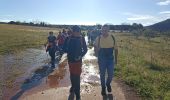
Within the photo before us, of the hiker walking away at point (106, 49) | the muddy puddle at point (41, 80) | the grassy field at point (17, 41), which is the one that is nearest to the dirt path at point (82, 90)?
the muddy puddle at point (41, 80)

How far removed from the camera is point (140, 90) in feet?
32.9

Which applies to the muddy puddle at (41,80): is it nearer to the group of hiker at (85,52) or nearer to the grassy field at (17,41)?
the group of hiker at (85,52)

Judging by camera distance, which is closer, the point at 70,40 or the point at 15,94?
the point at 70,40

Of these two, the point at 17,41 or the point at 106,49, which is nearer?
the point at 106,49

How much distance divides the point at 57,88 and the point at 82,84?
1.08 metres

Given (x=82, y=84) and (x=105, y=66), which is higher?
(x=105, y=66)

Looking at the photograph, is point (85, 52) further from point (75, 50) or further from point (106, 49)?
point (106, 49)

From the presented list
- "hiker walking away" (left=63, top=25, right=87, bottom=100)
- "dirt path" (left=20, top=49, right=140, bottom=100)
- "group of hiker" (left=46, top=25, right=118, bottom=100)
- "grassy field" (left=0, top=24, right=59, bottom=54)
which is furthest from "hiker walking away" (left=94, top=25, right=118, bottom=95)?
"grassy field" (left=0, top=24, right=59, bottom=54)

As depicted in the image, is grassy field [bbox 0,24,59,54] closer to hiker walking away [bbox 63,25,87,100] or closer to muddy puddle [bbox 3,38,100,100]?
muddy puddle [bbox 3,38,100,100]

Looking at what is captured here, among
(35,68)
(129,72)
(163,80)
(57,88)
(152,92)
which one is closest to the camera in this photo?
(152,92)

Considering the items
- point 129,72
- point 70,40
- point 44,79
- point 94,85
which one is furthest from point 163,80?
point 70,40

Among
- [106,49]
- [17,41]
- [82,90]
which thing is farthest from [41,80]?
[17,41]

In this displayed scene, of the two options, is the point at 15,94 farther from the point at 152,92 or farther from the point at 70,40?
the point at 152,92

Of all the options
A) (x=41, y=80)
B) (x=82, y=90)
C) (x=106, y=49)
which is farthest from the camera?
(x=41, y=80)
